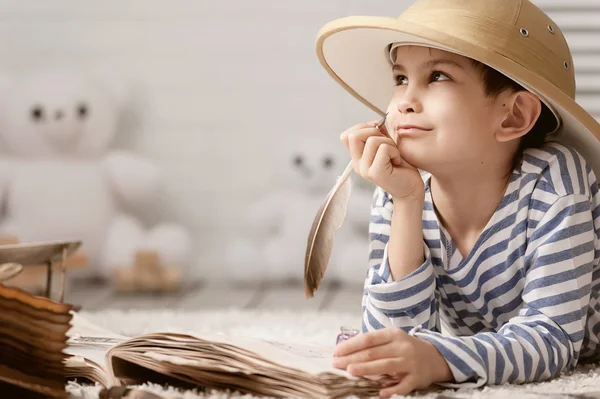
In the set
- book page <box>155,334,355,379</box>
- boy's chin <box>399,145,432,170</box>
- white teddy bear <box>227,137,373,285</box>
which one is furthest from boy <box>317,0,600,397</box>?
white teddy bear <box>227,137,373,285</box>

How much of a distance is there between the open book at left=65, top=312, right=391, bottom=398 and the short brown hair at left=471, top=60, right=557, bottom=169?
39 cm

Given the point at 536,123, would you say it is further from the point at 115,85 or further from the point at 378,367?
the point at 115,85

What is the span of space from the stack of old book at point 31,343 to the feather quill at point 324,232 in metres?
0.32

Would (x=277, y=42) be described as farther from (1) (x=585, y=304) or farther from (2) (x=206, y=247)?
(1) (x=585, y=304)

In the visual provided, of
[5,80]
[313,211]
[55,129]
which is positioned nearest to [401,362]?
[313,211]

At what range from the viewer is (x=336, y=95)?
9.18ft

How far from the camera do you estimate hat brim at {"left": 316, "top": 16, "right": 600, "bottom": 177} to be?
0.98 meters

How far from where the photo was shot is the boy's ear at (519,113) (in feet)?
3.56

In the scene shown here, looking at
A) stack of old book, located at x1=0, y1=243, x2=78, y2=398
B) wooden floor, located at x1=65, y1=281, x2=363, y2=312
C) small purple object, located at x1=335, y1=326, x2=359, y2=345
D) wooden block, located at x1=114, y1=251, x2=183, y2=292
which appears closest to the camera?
stack of old book, located at x1=0, y1=243, x2=78, y2=398

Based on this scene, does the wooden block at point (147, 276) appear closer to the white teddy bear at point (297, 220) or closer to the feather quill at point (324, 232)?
the white teddy bear at point (297, 220)

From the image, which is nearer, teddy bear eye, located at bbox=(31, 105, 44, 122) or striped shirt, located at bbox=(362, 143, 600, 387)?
striped shirt, located at bbox=(362, 143, 600, 387)

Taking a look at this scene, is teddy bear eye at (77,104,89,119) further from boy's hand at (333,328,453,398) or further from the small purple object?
boy's hand at (333,328,453,398)

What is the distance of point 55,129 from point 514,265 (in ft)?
6.07

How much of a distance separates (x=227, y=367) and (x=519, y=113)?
49cm
